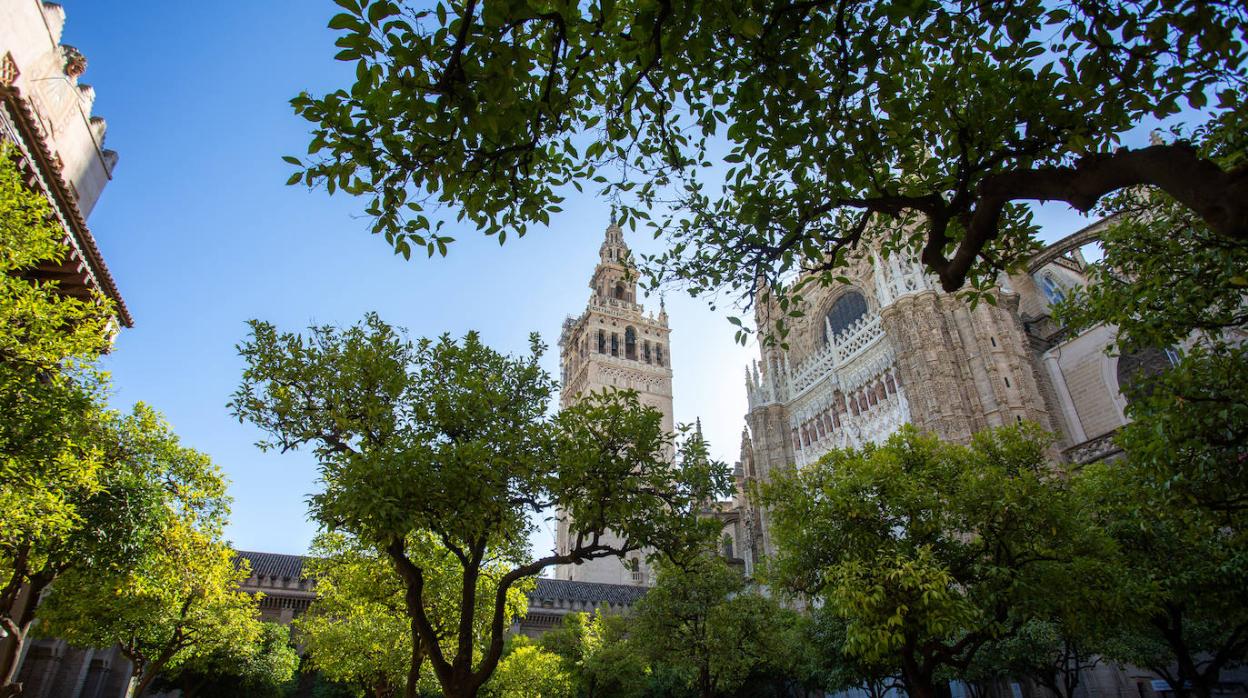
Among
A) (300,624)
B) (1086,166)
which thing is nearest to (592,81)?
(1086,166)

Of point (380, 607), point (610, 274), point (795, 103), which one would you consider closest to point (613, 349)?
point (610, 274)

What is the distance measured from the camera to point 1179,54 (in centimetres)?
538

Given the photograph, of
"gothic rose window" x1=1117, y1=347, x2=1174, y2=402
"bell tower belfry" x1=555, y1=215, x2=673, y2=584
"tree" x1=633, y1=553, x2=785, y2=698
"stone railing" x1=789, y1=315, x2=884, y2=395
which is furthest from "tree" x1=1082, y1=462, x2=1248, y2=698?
"bell tower belfry" x1=555, y1=215, x2=673, y2=584

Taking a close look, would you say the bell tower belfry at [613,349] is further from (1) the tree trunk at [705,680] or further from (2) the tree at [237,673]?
(1) the tree trunk at [705,680]

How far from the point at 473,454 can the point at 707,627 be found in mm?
13581

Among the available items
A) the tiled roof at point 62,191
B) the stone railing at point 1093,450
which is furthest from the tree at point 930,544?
the tiled roof at point 62,191

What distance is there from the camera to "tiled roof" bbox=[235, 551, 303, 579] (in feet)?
121

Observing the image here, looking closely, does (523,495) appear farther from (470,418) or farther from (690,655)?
(690,655)

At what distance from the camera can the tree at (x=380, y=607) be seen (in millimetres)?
15172

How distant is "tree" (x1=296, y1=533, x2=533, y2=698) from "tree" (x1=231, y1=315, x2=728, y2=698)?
3.37 m

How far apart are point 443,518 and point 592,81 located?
6331 mm

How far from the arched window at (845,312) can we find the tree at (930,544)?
19483 mm

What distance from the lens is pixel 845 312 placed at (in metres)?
34.1

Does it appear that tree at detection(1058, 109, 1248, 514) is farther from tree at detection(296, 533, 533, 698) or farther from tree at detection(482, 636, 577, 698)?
tree at detection(482, 636, 577, 698)
